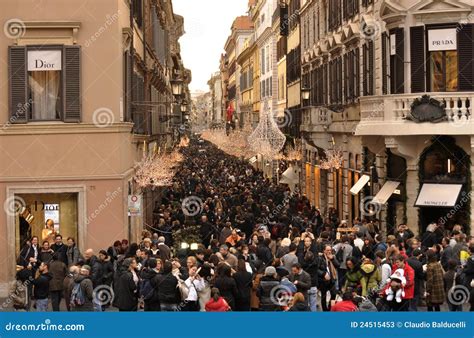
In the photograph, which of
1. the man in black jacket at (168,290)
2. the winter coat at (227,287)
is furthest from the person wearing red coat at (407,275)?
the man in black jacket at (168,290)

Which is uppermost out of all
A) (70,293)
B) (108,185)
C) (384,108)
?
(384,108)

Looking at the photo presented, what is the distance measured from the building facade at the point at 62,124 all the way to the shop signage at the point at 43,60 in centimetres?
2

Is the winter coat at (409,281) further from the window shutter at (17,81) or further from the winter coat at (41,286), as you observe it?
the window shutter at (17,81)

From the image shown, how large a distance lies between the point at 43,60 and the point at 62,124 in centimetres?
162

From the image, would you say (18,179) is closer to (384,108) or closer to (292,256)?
(292,256)

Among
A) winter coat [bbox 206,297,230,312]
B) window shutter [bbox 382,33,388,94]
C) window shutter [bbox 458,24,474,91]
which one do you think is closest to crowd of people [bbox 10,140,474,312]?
winter coat [bbox 206,297,230,312]

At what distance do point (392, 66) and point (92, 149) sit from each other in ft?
31.7

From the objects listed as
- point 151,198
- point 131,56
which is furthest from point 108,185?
point 151,198

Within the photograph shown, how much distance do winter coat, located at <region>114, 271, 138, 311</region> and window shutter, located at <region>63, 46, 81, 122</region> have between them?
25.3 feet

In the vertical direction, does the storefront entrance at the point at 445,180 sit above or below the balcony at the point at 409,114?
below

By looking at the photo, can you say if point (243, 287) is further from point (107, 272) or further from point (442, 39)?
point (442, 39)

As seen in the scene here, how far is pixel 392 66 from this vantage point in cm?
3061

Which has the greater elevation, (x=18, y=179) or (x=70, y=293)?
(x=18, y=179)

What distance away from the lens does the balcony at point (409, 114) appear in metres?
27.7
